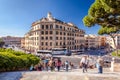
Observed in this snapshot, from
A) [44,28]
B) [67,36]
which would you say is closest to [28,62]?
[44,28]

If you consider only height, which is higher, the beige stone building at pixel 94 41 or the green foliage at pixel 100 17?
the beige stone building at pixel 94 41

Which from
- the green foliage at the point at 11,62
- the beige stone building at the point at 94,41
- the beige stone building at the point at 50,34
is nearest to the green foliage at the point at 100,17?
the green foliage at the point at 11,62

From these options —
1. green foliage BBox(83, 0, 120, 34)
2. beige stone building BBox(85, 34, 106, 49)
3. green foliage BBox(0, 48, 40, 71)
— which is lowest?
green foliage BBox(0, 48, 40, 71)

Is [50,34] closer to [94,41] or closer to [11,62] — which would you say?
[94,41]

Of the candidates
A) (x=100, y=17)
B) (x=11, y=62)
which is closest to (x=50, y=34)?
(x=11, y=62)

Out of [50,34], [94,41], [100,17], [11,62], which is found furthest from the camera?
[94,41]

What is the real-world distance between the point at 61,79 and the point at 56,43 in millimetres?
78648

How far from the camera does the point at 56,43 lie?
310ft

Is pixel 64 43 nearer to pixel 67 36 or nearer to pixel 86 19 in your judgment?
pixel 67 36

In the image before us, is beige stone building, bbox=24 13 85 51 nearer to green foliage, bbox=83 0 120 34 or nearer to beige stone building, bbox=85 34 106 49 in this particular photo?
beige stone building, bbox=85 34 106 49

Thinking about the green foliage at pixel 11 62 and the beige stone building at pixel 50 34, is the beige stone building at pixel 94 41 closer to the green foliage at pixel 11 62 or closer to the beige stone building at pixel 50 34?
the beige stone building at pixel 50 34

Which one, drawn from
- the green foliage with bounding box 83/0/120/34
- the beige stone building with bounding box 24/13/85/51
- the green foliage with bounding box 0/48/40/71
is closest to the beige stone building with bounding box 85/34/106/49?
the beige stone building with bounding box 24/13/85/51

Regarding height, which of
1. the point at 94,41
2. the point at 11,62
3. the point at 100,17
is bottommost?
the point at 11,62

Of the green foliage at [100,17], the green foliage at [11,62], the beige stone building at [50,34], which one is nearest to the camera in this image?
the green foliage at [100,17]
